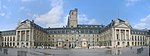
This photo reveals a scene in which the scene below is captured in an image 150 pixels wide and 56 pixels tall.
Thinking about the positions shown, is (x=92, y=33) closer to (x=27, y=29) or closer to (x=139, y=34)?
(x=139, y=34)

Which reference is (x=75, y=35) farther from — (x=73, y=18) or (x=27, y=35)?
(x=27, y=35)

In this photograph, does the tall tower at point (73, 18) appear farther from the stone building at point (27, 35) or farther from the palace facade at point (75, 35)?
the stone building at point (27, 35)

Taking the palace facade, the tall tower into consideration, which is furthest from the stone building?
the tall tower

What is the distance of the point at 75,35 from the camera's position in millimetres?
158625

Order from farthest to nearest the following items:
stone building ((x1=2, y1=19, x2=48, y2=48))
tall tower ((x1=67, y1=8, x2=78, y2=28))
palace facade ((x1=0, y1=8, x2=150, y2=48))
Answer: tall tower ((x1=67, y1=8, x2=78, y2=28))
stone building ((x1=2, y1=19, x2=48, y2=48))
palace facade ((x1=0, y1=8, x2=150, y2=48))

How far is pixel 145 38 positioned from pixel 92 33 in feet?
97.7

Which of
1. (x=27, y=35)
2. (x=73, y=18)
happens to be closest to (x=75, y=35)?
(x=73, y=18)

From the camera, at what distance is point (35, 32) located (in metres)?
133

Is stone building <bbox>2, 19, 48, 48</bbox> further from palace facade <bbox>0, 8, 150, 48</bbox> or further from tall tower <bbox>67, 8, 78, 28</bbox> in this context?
tall tower <bbox>67, 8, 78, 28</bbox>

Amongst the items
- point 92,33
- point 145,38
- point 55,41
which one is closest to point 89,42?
point 92,33

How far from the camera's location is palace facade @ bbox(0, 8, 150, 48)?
423 feet

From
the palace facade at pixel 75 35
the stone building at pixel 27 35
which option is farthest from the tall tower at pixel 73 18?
the stone building at pixel 27 35

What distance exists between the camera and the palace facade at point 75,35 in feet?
423

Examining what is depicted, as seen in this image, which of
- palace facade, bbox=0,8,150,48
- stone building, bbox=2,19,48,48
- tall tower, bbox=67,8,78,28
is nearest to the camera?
palace facade, bbox=0,8,150,48
